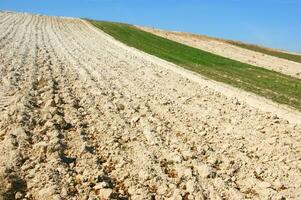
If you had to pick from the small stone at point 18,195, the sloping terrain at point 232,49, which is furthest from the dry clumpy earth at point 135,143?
the sloping terrain at point 232,49

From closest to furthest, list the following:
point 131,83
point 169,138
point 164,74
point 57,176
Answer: point 57,176, point 169,138, point 131,83, point 164,74

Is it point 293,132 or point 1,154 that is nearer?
point 1,154

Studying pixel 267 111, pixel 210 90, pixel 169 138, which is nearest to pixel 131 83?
pixel 210 90

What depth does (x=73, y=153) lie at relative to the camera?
812cm

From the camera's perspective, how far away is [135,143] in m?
9.04

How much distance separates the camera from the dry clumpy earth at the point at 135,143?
7066 millimetres

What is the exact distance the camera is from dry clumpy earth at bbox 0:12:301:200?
707 cm

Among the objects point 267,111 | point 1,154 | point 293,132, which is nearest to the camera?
point 1,154

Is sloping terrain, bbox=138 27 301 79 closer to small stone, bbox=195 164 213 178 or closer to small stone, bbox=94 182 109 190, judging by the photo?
small stone, bbox=195 164 213 178

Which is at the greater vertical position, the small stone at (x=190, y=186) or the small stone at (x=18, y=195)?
the small stone at (x=190, y=186)

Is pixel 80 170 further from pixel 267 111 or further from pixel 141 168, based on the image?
pixel 267 111

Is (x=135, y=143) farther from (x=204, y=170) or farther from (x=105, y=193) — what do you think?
(x=105, y=193)

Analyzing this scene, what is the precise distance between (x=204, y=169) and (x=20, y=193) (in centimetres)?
305

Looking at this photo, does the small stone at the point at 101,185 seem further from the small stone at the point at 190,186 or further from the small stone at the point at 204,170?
the small stone at the point at 204,170
